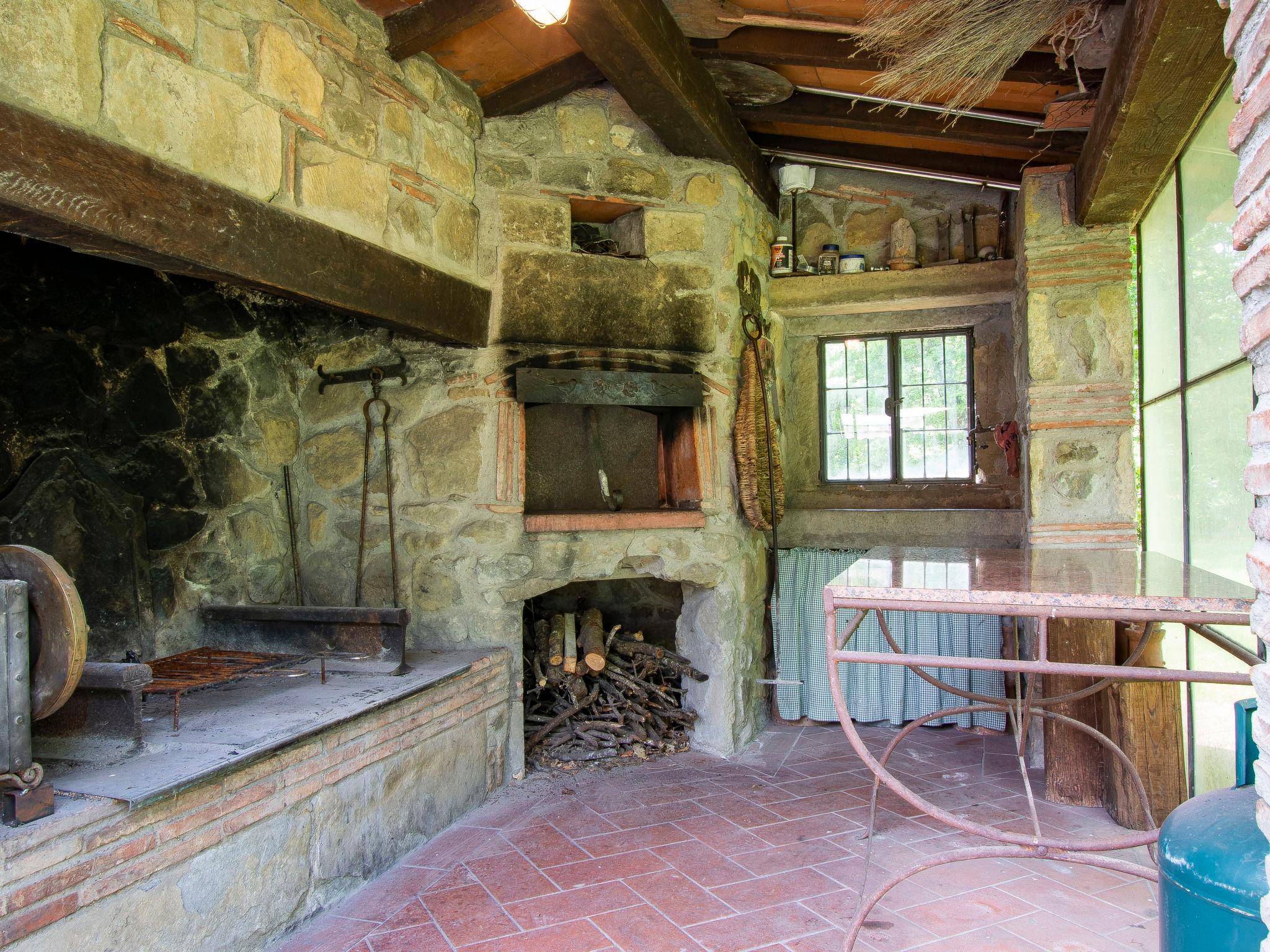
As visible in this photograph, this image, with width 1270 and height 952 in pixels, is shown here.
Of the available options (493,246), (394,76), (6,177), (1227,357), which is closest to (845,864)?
(1227,357)

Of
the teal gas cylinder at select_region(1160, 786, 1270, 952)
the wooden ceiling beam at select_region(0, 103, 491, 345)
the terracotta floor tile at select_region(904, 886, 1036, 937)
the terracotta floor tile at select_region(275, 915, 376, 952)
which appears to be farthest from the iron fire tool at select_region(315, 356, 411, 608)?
the teal gas cylinder at select_region(1160, 786, 1270, 952)

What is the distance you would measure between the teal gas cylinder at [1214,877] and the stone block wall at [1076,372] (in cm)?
243

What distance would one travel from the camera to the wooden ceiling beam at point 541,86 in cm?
403

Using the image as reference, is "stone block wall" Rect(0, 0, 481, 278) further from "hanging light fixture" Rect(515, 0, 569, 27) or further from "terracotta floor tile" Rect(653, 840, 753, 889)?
"terracotta floor tile" Rect(653, 840, 753, 889)

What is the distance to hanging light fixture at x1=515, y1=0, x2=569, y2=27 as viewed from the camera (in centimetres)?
268

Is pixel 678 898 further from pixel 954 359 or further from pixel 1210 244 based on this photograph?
pixel 954 359

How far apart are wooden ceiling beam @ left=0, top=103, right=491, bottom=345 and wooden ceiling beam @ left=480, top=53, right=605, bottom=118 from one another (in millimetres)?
1095

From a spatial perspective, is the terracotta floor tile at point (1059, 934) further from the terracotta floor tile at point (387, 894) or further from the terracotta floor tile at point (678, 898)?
the terracotta floor tile at point (387, 894)

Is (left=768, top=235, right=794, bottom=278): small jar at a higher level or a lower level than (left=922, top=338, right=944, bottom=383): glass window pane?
higher

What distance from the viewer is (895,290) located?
5207 millimetres

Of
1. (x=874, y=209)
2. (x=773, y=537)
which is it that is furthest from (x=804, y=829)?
(x=874, y=209)

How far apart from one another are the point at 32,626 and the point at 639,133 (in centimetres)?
344

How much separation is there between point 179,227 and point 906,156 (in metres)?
3.83

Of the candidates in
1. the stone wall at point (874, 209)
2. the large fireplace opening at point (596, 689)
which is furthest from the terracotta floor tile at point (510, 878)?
the stone wall at point (874, 209)
